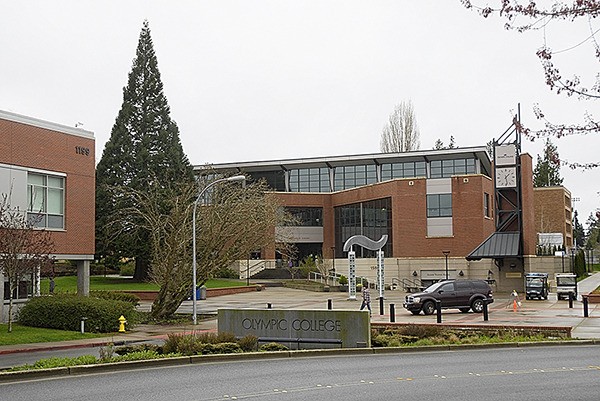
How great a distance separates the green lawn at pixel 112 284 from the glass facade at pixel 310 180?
1659 centimetres

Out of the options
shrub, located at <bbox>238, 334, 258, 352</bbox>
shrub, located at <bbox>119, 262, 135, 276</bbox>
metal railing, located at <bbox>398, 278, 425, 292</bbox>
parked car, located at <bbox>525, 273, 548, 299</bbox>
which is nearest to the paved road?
shrub, located at <bbox>238, 334, 258, 352</bbox>

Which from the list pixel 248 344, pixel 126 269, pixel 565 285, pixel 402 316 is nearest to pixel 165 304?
pixel 402 316

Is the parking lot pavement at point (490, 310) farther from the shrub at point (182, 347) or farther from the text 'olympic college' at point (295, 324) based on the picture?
the shrub at point (182, 347)

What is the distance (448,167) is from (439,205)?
12748mm

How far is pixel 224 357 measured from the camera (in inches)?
794

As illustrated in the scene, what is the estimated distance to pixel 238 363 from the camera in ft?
63.9

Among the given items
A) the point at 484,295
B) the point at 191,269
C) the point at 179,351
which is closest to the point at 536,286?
the point at 484,295

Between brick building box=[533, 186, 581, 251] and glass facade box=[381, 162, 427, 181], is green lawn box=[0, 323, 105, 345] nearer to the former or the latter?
glass facade box=[381, 162, 427, 181]

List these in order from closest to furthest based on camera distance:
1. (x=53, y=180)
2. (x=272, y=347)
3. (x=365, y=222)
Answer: (x=272, y=347) < (x=53, y=180) < (x=365, y=222)

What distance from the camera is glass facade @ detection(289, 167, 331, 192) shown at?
88.2 meters

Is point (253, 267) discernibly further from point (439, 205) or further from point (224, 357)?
point (224, 357)

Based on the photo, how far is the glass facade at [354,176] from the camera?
281ft

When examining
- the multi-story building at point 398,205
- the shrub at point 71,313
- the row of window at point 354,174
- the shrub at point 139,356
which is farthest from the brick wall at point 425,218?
the shrub at point 139,356

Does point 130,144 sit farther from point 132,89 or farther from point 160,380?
point 160,380
